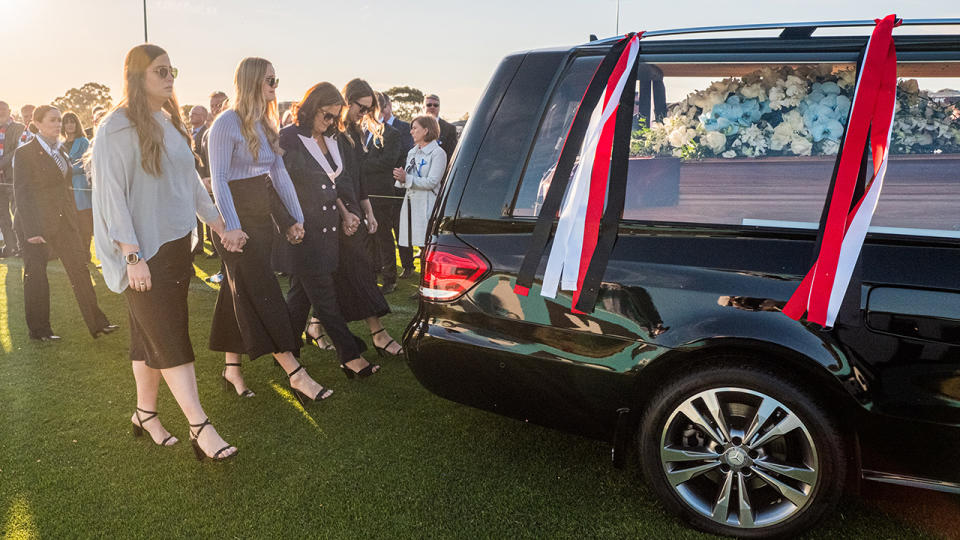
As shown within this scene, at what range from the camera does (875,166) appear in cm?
224

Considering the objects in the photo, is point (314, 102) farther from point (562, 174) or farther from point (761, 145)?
point (761, 145)

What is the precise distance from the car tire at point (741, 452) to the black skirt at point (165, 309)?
6.93ft

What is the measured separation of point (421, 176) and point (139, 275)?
401 cm

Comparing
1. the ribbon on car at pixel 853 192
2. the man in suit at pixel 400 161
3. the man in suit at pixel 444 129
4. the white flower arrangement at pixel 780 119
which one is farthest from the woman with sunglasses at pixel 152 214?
the man in suit at pixel 444 129

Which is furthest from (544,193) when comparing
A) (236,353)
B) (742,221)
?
(236,353)

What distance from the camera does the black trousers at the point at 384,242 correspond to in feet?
22.9

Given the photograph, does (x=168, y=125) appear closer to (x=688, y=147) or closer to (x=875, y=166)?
(x=688, y=147)

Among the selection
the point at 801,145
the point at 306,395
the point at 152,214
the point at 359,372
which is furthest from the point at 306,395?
the point at 801,145

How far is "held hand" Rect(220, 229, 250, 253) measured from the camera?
3402mm

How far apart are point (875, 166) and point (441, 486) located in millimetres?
2091

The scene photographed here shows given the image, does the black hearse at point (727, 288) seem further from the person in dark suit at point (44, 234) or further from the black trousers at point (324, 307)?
the person in dark suit at point (44, 234)

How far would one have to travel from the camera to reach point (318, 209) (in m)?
4.05

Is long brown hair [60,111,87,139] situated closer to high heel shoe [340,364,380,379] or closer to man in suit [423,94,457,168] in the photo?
man in suit [423,94,457,168]

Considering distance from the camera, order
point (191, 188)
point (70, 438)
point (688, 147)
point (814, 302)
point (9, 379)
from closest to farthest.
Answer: point (814, 302) < point (688, 147) < point (191, 188) < point (70, 438) < point (9, 379)
